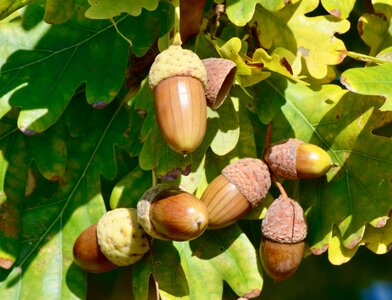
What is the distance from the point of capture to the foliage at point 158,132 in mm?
1661

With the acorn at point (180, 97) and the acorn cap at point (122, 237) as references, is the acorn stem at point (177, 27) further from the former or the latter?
the acorn cap at point (122, 237)

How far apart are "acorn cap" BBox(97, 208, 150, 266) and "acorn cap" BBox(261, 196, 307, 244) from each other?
8.6 inches

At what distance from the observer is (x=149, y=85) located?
158 centimetres

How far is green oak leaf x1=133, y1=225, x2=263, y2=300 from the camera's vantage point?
1.69 meters

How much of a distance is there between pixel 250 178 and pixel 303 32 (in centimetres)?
31

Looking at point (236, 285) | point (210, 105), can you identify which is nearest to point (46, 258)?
point (236, 285)

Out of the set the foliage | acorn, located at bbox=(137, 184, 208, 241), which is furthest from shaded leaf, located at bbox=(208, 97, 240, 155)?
acorn, located at bbox=(137, 184, 208, 241)

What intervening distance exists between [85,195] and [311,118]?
18.2 inches

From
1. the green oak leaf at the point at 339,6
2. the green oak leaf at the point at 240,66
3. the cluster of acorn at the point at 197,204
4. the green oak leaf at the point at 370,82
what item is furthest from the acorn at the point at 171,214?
the green oak leaf at the point at 339,6

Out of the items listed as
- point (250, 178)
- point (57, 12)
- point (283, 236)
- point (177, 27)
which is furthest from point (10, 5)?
point (283, 236)

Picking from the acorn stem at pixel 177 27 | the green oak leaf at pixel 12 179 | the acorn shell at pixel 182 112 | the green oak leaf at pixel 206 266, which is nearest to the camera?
the acorn shell at pixel 182 112

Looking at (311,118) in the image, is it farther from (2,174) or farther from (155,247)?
(2,174)

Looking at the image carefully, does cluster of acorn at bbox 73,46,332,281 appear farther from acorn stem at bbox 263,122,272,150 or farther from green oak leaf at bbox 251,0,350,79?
green oak leaf at bbox 251,0,350,79

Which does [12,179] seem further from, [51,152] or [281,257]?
[281,257]
